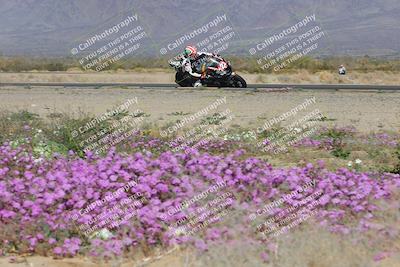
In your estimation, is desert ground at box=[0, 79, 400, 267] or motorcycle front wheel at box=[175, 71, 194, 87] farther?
motorcycle front wheel at box=[175, 71, 194, 87]

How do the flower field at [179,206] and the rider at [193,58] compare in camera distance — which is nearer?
the flower field at [179,206]

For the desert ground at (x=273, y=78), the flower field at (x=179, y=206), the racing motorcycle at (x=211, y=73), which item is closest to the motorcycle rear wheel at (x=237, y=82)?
the racing motorcycle at (x=211, y=73)

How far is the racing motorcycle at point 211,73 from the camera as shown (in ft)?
89.0

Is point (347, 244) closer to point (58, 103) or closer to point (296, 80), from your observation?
point (58, 103)

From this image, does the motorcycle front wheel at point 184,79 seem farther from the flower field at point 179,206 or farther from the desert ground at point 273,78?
the flower field at point 179,206

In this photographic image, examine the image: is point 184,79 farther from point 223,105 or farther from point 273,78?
point 273,78

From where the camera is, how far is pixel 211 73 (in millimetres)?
27297

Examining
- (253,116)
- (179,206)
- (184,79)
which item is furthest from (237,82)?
(179,206)

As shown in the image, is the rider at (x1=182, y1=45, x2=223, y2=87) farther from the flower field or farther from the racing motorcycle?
the flower field

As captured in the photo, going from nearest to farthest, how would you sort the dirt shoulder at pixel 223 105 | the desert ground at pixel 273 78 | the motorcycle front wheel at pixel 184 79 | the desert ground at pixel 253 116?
the desert ground at pixel 253 116
the dirt shoulder at pixel 223 105
the motorcycle front wheel at pixel 184 79
the desert ground at pixel 273 78

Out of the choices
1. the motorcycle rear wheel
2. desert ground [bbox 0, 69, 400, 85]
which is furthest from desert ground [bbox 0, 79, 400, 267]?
desert ground [bbox 0, 69, 400, 85]

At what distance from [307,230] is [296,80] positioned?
33687 mm

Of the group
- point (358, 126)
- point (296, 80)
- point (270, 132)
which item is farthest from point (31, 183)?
point (296, 80)

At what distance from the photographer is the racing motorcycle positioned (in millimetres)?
27141
